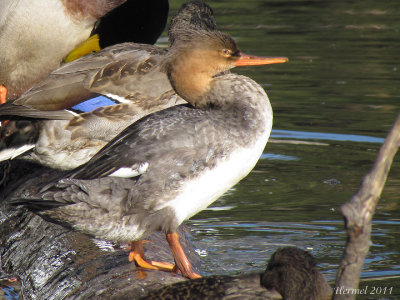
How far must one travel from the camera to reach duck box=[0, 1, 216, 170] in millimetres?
4762

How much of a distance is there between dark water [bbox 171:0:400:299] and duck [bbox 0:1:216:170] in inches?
36.6

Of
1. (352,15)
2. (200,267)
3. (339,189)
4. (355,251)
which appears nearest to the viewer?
A: (355,251)

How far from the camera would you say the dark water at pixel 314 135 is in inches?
196

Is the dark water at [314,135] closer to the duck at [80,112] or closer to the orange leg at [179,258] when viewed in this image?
the orange leg at [179,258]

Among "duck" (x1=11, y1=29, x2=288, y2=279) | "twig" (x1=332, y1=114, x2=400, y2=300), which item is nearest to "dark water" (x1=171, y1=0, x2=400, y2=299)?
"duck" (x1=11, y1=29, x2=288, y2=279)

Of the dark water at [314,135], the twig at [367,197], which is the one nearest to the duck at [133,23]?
the dark water at [314,135]

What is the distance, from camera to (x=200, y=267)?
180 inches

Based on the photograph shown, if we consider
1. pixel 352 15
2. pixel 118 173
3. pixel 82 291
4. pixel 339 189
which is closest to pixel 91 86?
pixel 118 173

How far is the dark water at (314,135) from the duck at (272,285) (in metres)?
1.07

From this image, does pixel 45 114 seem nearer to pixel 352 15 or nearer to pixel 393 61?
pixel 393 61

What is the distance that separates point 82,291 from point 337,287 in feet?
5.12

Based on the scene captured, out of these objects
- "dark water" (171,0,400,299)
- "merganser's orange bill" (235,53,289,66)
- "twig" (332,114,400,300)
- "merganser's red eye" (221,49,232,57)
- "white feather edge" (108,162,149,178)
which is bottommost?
"dark water" (171,0,400,299)

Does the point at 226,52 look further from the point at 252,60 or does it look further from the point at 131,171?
the point at 131,171

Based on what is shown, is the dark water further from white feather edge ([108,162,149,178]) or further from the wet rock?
white feather edge ([108,162,149,178])
